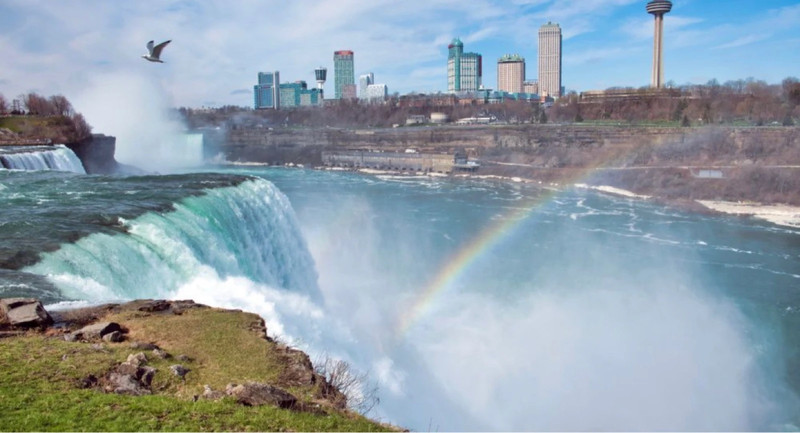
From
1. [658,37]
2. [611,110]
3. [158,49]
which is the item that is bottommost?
[158,49]

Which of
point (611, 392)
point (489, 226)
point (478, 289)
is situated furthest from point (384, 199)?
point (611, 392)

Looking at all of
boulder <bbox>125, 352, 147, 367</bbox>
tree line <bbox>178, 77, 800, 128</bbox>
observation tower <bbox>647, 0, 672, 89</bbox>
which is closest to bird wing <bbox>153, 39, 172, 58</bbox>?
boulder <bbox>125, 352, 147, 367</bbox>

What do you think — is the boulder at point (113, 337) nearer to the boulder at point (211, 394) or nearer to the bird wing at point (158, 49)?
the boulder at point (211, 394)

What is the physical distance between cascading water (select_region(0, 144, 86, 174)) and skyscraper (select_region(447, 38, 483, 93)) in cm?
17393

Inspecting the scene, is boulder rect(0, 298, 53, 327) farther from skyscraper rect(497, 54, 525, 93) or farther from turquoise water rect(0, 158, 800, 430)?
skyscraper rect(497, 54, 525, 93)

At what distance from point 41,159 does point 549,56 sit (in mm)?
184717

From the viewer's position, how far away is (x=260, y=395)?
213 inches

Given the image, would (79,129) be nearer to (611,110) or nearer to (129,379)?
(129,379)

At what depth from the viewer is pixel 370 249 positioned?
25609mm

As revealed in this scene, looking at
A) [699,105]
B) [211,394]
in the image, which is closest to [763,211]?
[211,394]

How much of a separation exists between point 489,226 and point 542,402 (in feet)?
61.4

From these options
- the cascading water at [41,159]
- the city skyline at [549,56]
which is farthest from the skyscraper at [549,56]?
the cascading water at [41,159]

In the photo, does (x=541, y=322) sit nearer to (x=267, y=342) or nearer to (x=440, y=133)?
(x=267, y=342)

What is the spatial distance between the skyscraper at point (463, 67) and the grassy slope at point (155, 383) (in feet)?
627
